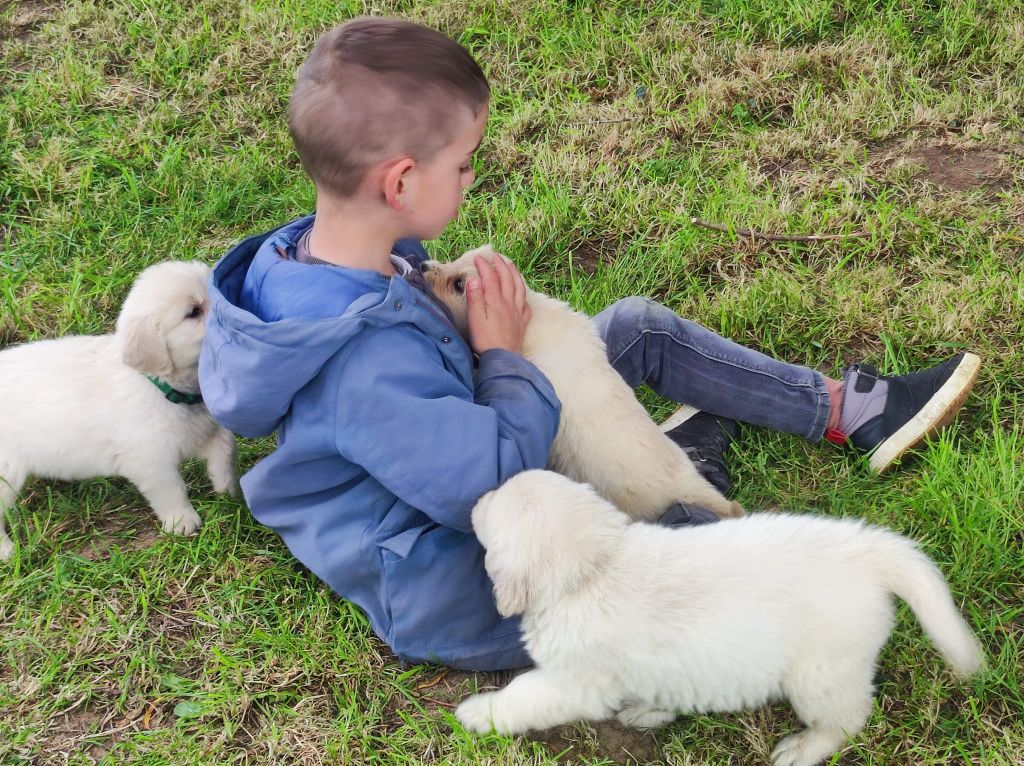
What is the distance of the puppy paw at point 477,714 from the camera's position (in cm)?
237

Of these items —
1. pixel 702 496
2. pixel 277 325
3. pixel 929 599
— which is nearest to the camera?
pixel 929 599

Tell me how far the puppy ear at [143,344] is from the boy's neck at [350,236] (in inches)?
24.3

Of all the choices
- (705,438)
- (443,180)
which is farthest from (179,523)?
(705,438)

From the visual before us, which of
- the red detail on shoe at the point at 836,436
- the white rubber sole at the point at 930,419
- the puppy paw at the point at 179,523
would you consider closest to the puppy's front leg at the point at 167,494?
the puppy paw at the point at 179,523

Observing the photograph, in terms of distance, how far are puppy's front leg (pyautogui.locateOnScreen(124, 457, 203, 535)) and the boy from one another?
48 centimetres

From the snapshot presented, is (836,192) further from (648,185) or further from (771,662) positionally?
(771,662)

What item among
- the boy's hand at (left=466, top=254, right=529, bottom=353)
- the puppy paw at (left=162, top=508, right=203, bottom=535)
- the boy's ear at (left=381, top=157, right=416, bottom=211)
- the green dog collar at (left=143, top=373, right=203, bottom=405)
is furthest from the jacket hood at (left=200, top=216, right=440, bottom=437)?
the puppy paw at (left=162, top=508, right=203, bottom=535)

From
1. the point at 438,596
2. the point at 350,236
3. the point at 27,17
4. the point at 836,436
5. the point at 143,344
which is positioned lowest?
the point at 438,596

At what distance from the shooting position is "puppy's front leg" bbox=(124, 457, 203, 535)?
290 centimetres

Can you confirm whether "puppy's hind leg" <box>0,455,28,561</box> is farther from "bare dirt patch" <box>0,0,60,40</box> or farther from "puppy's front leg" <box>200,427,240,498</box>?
"bare dirt patch" <box>0,0,60,40</box>

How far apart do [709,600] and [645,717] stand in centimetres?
52

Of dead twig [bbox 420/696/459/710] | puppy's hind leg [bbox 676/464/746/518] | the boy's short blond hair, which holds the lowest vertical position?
dead twig [bbox 420/696/459/710]

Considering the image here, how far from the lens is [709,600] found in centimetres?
205

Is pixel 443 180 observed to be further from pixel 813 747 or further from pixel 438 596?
pixel 813 747
